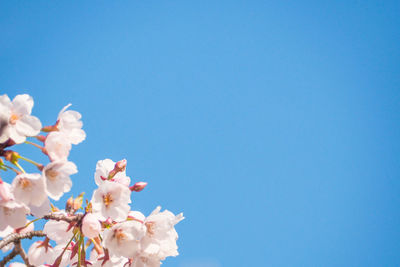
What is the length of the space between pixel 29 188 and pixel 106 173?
75 cm

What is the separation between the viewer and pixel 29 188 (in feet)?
5.79

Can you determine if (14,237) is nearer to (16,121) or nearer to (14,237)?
(14,237)

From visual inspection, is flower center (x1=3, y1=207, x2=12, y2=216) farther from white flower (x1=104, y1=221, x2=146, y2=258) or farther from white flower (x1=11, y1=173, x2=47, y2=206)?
white flower (x1=104, y1=221, x2=146, y2=258)

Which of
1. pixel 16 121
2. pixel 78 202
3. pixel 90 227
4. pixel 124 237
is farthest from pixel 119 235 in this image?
pixel 16 121

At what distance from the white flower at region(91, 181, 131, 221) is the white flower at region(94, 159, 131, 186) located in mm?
161

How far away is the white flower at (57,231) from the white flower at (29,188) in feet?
1.87

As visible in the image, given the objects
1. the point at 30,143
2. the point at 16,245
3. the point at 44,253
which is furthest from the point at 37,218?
the point at 30,143

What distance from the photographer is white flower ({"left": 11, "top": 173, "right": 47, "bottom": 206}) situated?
1736mm

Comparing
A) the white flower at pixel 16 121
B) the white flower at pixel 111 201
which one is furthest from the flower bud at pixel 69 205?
the white flower at pixel 16 121

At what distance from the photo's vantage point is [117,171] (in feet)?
7.86

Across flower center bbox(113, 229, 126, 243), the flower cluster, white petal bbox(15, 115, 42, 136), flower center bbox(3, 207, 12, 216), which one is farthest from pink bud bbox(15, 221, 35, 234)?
white petal bbox(15, 115, 42, 136)

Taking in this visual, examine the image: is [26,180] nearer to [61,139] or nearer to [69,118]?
[61,139]

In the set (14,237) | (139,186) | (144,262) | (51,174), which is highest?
(139,186)

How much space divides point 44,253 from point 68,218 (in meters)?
0.45
